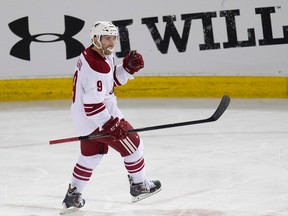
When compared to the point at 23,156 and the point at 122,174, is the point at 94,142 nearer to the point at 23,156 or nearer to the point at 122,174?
the point at 122,174

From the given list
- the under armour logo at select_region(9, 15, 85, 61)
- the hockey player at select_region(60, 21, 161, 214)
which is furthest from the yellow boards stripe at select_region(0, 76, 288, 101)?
the hockey player at select_region(60, 21, 161, 214)

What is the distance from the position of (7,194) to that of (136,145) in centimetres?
85

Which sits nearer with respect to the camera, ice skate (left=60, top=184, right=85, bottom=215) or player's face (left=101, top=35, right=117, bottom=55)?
player's face (left=101, top=35, right=117, bottom=55)

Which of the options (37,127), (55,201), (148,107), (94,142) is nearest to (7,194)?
(55,201)

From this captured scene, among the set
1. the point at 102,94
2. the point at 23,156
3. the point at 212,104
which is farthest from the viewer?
the point at 212,104

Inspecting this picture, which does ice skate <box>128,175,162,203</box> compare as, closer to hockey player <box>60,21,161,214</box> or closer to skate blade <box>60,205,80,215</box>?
hockey player <box>60,21,161,214</box>

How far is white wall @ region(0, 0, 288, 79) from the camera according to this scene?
7137 millimetres

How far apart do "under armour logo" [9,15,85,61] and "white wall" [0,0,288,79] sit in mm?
26

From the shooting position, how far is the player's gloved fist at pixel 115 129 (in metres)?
3.84

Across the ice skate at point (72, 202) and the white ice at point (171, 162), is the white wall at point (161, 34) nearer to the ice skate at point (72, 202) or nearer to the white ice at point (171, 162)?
the white ice at point (171, 162)

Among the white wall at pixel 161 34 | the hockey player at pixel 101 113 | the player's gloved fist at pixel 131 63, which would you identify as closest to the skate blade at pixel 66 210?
the hockey player at pixel 101 113

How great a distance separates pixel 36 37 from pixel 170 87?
1.24 meters

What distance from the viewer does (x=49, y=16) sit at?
7496mm

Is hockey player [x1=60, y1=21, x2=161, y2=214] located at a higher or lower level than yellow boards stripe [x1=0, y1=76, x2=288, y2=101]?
higher
